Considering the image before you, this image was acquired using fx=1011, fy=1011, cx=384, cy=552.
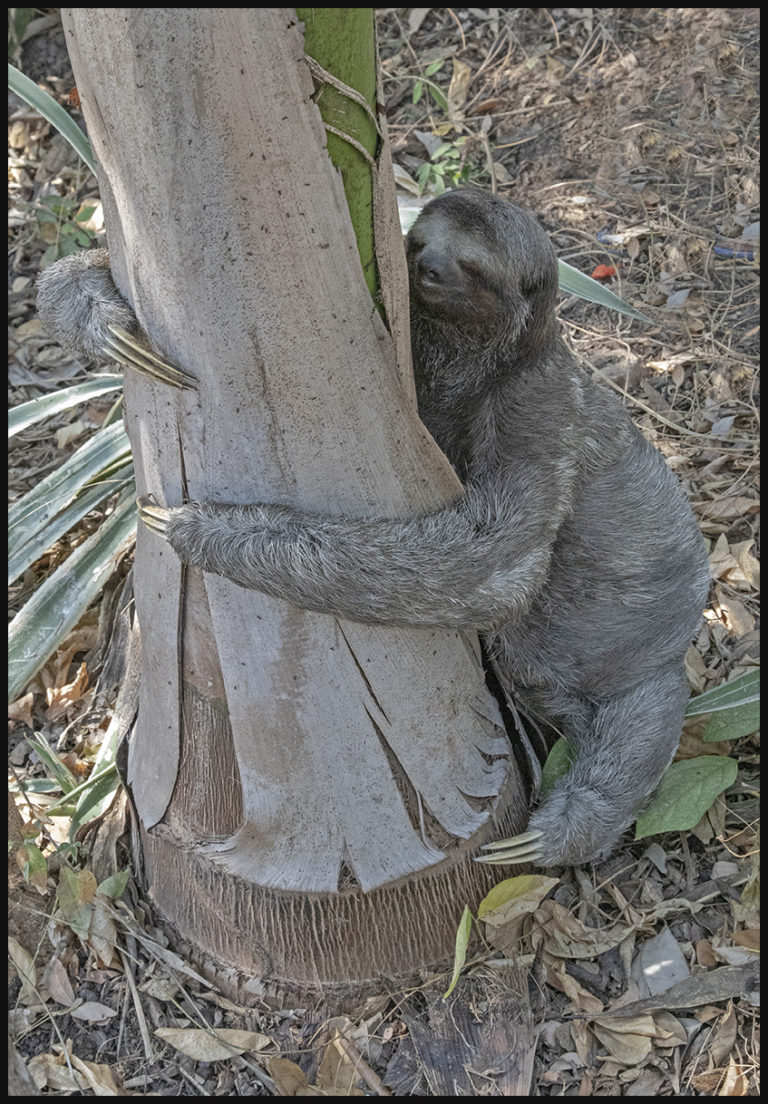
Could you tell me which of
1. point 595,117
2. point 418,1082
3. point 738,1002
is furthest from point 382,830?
point 595,117

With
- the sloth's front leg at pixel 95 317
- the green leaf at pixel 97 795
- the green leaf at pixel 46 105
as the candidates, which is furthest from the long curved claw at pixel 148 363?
the green leaf at pixel 46 105

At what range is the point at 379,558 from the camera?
2506mm

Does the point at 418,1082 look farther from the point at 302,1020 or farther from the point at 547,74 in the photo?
the point at 547,74

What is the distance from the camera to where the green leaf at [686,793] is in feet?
10.7

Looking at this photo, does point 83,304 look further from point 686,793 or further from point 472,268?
point 686,793

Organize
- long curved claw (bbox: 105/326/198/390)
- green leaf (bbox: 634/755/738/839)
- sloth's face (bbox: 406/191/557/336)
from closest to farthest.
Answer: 1. long curved claw (bbox: 105/326/198/390)
2. sloth's face (bbox: 406/191/557/336)
3. green leaf (bbox: 634/755/738/839)

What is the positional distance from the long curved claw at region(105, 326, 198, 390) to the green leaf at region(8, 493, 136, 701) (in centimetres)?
148

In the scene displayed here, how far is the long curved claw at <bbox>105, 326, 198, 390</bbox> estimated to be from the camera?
2377 millimetres

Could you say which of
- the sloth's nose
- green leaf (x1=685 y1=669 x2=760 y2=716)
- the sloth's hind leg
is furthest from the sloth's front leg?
green leaf (x1=685 y1=669 x2=760 y2=716)

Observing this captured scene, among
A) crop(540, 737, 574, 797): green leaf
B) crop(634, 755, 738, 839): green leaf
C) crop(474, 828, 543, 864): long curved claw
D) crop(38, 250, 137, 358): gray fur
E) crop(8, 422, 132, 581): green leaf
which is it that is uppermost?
crop(38, 250, 137, 358): gray fur

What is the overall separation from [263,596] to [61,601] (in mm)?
1412

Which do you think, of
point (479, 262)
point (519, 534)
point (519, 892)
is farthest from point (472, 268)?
point (519, 892)

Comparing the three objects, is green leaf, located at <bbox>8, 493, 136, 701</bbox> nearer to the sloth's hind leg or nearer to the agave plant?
the agave plant

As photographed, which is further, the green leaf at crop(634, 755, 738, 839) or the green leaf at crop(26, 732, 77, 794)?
the green leaf at crop(26, 732, 77, 794)
